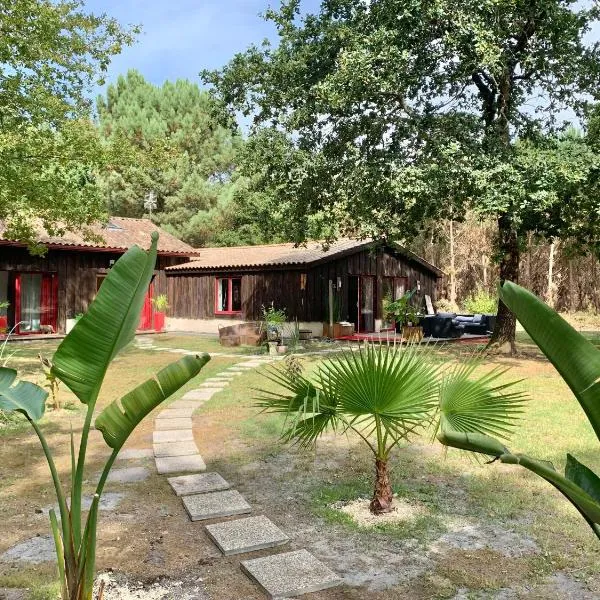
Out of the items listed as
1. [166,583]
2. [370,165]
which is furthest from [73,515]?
[370,165]

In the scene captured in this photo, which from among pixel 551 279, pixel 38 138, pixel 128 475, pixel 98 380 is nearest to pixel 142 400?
pixel 98 380

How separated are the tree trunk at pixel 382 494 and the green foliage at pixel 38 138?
29.4ft

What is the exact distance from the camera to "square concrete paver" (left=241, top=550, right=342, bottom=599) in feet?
11.6

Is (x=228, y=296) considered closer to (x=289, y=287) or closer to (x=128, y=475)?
(x=289, y=287)

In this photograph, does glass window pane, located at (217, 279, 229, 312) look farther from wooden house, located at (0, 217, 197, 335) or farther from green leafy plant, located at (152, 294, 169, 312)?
wooden house, located at (0, 217, 197, 335)

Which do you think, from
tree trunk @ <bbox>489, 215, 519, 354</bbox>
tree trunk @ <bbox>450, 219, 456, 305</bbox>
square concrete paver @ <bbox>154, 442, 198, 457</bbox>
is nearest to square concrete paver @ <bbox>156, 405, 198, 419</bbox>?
square concrete paver @ <bbox>154, 442, 198, 457</bbox>

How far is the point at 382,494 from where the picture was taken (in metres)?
4.88

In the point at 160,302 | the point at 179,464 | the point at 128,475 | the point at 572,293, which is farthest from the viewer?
the point at 572,293

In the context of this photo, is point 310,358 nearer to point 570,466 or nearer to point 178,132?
point 570,466

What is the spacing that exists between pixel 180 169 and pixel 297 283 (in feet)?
65.8

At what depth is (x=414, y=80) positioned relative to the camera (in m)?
12.4

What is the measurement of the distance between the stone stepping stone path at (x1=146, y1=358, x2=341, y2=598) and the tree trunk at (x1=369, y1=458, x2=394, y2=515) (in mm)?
938

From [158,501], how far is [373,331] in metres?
18.8

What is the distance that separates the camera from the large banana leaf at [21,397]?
2889 mm
